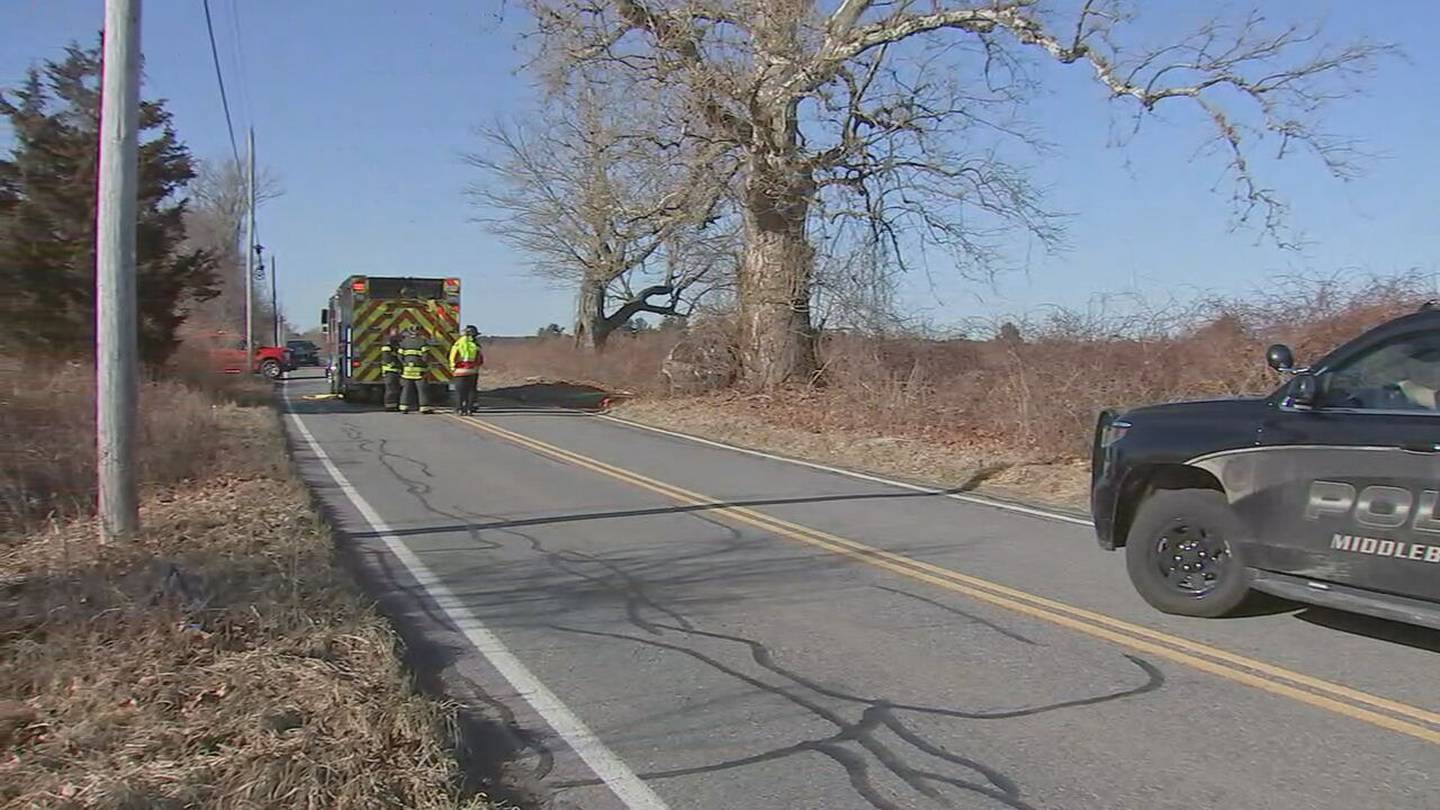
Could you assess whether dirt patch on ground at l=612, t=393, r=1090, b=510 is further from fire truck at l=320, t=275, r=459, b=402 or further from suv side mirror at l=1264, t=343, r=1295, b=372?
suv side mirror at l=1264, t=343, r=1295, b=372

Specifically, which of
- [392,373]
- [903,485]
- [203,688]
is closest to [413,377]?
[392,373]

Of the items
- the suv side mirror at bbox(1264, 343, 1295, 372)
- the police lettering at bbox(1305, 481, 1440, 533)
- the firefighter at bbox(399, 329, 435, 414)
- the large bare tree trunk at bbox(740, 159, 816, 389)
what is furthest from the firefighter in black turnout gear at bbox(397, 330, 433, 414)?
the police lettering at bbox(1305, 481, 1440, 533)

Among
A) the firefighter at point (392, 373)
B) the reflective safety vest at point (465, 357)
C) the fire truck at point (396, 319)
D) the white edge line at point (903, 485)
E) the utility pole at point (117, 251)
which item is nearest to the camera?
the utility pole at point (117, 251)

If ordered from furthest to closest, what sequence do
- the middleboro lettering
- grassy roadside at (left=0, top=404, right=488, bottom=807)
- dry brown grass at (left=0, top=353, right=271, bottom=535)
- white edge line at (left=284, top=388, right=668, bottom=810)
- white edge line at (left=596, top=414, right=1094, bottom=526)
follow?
white edge line at (left=596, top=414, right=1094, bottom=526) < dry brown grass at (left=0, top=353, right=271, bottom=535) < the middleboro lettering < white edge line at (left=284, top=388, right=668, bottom=810) < grassy roadside at (left=0, top=404, right=488, bottom=807)

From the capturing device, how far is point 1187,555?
7141 millimetres

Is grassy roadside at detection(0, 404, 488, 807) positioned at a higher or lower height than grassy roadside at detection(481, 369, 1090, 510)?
lower

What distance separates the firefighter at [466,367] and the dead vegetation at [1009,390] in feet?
12.9

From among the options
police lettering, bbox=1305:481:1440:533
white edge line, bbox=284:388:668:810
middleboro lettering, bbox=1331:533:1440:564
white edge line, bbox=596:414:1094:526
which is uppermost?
police lettering, bbox=1305:481:1440:533

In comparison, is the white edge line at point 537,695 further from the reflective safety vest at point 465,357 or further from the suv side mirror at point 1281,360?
the reflective safety vest at point 465,357

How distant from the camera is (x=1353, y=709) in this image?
5.30 m

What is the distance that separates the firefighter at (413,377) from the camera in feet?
81.2

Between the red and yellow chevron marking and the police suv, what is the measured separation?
2085cm

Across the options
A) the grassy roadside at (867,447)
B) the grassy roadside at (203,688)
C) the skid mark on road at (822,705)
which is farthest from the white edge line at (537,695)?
the grassy roadside at (867,447)

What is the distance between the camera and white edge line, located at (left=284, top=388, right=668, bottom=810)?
4426 millimetres
